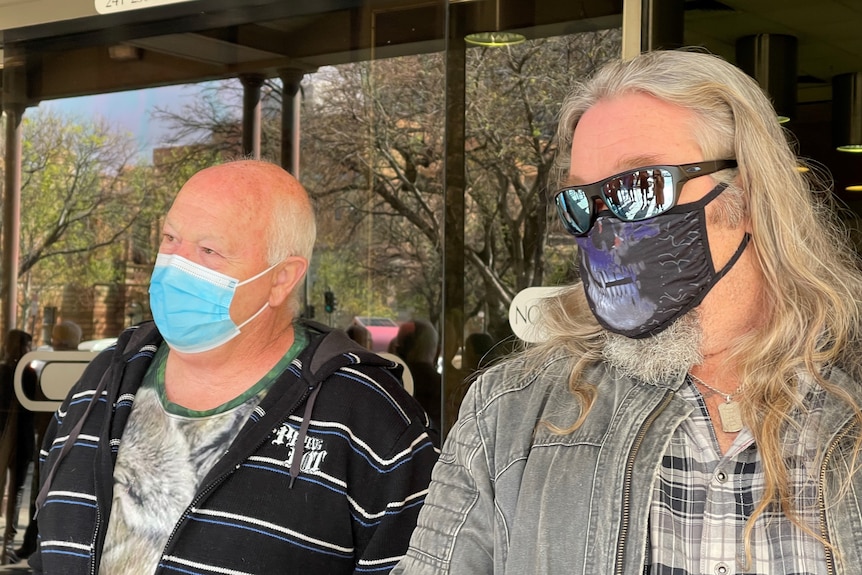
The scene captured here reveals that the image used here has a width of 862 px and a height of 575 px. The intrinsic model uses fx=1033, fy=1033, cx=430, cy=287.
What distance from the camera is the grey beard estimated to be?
1454 mm

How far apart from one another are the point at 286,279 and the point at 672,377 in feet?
4.00

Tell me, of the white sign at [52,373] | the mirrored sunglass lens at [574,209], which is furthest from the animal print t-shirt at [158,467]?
the white sign at [52,373]

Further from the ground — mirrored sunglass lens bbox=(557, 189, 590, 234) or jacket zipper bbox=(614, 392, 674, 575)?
mirrored sunglass lens bbox=(557, 189, 590, 234)

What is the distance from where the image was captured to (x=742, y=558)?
130 cm

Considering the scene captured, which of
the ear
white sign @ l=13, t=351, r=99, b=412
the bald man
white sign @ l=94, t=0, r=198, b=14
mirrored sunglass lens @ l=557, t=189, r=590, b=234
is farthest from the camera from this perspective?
white sign @ l=13, t=351, r=99, b=412

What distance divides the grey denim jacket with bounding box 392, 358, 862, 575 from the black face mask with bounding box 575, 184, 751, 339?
0.31 ft

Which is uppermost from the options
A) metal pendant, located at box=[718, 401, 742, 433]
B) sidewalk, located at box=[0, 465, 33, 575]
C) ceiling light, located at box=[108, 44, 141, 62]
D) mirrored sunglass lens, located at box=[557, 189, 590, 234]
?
ceiling light, located at box=[108, 44, 141, 62]

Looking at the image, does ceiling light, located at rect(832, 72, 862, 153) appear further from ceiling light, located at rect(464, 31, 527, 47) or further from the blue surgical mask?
the blue surgical mask

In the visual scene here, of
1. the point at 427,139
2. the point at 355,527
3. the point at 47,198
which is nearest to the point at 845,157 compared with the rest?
the point at 427,139

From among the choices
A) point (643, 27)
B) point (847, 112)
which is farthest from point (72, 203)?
point (847, 112)

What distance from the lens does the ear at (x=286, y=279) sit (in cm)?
241

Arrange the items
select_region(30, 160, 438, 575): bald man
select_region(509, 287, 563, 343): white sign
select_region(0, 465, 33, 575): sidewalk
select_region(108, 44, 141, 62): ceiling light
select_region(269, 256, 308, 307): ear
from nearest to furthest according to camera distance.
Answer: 1. select_region(30, 160, 438, 575): bald man
2. select_region(269, 256, 308, 307): ear
3. select_region(509, 287, 563, 343): white sign
4. select_region(0, 465, 33, 575): sidewalk
5. select_region(108, 44, 141, 62): ceiling light

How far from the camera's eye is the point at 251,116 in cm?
514

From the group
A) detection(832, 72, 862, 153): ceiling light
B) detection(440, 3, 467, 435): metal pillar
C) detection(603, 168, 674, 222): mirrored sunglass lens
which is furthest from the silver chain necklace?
detection(832, 72, 862, 153): ceiling light
